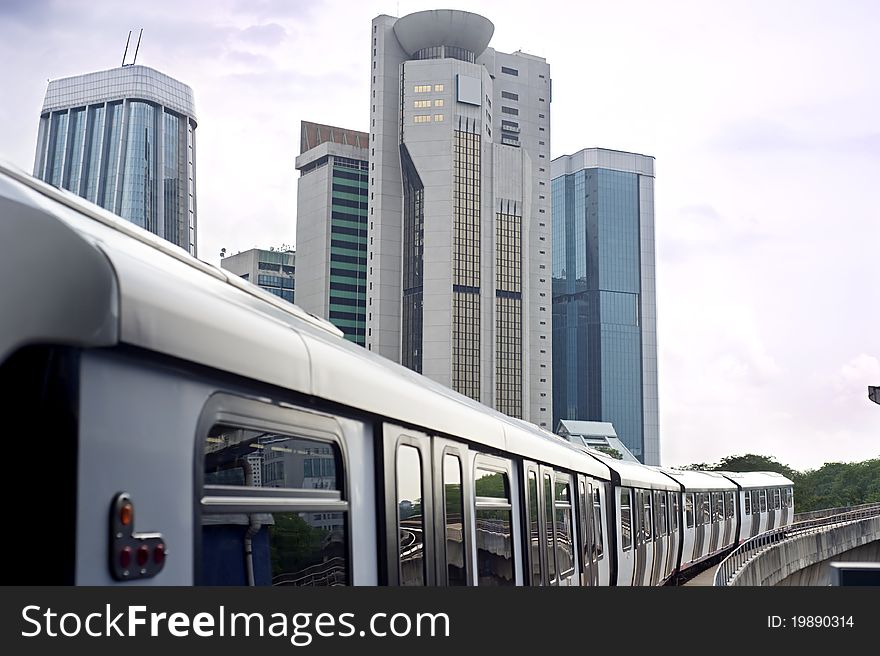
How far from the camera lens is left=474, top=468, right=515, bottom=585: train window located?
21.6 ft

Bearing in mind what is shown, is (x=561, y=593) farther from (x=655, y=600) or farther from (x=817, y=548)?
(x=817, y=548)

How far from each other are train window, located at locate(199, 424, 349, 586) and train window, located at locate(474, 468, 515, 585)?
2.37 meters

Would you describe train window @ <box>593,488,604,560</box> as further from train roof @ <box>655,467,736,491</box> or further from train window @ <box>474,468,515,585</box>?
train roof @ <box>655,467,736,491</box>

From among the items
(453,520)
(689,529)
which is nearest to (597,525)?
(453,520)

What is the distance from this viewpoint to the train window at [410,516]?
4992mm

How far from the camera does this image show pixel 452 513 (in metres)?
5.95

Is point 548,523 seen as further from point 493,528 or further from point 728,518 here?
point 728,518

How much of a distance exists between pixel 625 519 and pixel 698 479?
40.7 feet

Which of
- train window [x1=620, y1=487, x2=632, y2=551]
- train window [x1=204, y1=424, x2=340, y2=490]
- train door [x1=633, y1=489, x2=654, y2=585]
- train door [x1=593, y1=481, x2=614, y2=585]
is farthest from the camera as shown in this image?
train door [x1=633, y1=489, x2=654, y2=585]

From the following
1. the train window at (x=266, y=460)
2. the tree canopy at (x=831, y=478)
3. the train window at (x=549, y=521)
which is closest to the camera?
the train window at (x=266, y=460)

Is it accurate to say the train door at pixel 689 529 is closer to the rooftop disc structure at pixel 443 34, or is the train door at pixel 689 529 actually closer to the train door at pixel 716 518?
the train door at pixel 716 518

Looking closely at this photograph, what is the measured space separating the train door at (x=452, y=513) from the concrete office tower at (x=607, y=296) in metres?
157

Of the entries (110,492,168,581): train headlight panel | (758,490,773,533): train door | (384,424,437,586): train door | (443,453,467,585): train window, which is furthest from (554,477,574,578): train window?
(758,490,773,533): train door

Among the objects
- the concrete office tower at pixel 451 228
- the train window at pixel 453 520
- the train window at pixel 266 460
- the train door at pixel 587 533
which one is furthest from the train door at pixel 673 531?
the concrete office tower at pixel 451 228
